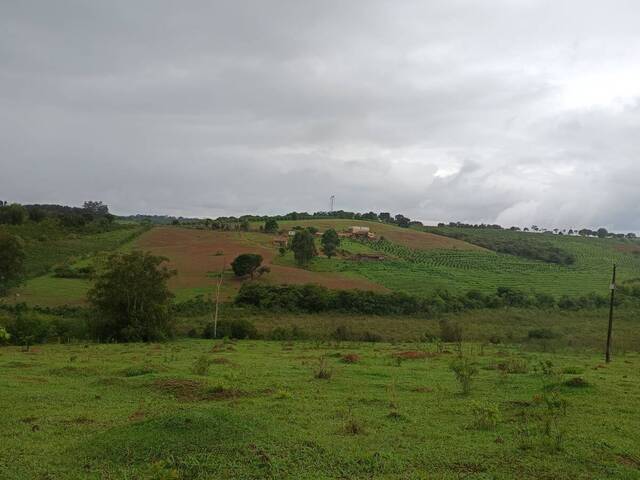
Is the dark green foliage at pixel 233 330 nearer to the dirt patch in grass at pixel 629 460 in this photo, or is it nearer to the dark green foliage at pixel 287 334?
the dark green foliage at pixel 287 334

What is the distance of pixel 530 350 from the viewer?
3428 cm

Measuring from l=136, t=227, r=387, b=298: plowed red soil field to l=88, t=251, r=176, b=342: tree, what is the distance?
18.6 meters

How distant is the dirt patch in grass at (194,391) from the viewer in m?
15.0

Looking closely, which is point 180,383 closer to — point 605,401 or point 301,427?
point 301,427

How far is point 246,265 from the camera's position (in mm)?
62406

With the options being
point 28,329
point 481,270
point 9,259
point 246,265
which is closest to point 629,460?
point 28,329

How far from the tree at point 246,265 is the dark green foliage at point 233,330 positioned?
2066 centimetres

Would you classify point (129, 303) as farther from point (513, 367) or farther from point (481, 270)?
point (481, 270)

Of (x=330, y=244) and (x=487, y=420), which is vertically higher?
(x=330, y=244)

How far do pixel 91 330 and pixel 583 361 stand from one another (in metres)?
32.8

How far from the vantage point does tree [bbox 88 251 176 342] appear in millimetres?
37438

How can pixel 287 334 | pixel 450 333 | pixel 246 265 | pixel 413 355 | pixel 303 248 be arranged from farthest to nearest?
pixel 303 248, pixel 246 265, pixel 450 333, pixel 287 334, pixel 413 355

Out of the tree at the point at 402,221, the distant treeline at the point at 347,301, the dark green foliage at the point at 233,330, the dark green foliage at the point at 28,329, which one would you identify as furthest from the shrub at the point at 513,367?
the tree at the point at 402,221

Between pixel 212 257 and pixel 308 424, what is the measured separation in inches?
2382
